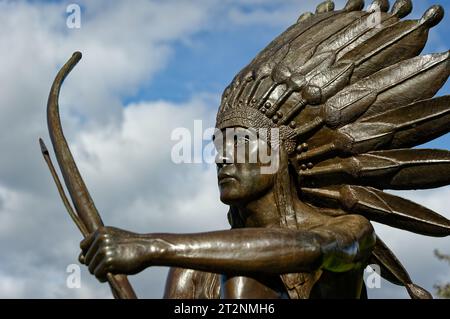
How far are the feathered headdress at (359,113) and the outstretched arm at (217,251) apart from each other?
0.93m

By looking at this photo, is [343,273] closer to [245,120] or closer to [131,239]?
[245,120]

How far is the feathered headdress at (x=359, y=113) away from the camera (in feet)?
24.4

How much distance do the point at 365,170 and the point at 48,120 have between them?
2.31m

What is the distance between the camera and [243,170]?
727 cm

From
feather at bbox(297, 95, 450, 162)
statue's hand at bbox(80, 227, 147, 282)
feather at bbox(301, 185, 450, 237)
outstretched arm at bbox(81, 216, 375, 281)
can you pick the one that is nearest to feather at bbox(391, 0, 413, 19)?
feather at bbox(297, 95, 450, 162)

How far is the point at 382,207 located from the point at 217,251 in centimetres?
178

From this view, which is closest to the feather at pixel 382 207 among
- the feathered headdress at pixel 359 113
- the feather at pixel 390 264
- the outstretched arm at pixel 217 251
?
the feathered headdress at pixel 359 113

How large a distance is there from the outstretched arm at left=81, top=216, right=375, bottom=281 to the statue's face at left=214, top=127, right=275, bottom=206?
2.53ft

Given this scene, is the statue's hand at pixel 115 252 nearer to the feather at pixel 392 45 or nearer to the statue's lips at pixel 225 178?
the statue's lips at pixel 225 178

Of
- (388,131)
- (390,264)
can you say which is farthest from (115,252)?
(390,264)

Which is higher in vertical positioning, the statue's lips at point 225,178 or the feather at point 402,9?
the feather at point 402,9

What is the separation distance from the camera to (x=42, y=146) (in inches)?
260

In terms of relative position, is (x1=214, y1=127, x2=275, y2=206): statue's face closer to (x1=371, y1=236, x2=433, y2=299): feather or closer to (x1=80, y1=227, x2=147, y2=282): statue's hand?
(x1=371, y1=236, x2=433, y2=299): feather
